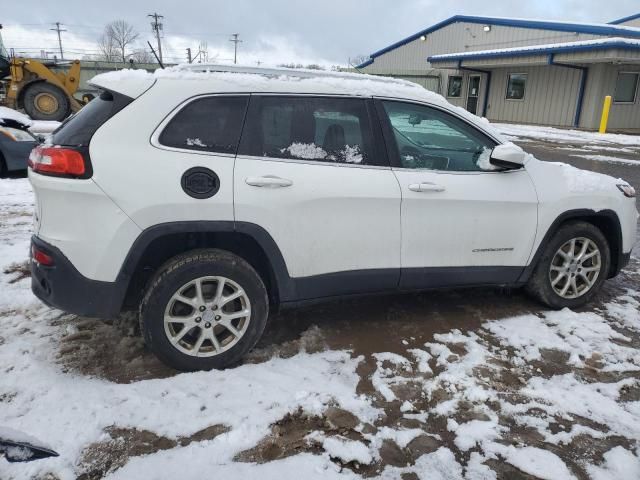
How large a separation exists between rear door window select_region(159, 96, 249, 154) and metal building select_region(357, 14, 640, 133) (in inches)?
845

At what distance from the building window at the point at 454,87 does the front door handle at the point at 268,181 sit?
30785 mm

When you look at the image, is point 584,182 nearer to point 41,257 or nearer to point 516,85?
point 41,257

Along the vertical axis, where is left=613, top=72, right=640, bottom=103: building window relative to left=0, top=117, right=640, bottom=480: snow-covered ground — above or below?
above

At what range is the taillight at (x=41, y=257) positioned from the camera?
2.87 metres

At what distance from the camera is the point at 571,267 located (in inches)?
160

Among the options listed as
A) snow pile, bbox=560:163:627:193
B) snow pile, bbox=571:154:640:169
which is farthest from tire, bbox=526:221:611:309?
snow pile, bbox=571:154:640:169

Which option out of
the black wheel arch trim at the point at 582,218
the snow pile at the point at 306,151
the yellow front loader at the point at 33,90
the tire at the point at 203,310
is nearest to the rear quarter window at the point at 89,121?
the tire at the point at 203,310

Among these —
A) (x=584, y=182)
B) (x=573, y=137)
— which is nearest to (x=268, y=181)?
(x=584, y=182)

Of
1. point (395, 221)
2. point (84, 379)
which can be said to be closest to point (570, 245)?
point (395, 221)

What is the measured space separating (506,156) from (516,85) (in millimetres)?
26202

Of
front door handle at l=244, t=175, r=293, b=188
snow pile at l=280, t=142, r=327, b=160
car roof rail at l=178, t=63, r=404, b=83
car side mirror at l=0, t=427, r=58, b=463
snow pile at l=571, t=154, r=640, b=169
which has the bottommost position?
car side mirror at l=0, t=427, r=58, b=463

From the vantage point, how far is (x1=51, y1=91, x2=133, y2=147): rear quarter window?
2.84 m

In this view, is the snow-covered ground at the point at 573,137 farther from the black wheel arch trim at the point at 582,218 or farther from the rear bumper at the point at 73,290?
the rear bumper at the point at 73,290

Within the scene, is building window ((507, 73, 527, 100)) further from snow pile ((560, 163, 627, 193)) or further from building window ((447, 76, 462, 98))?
snow pile ((560, 163, 627, 193))
